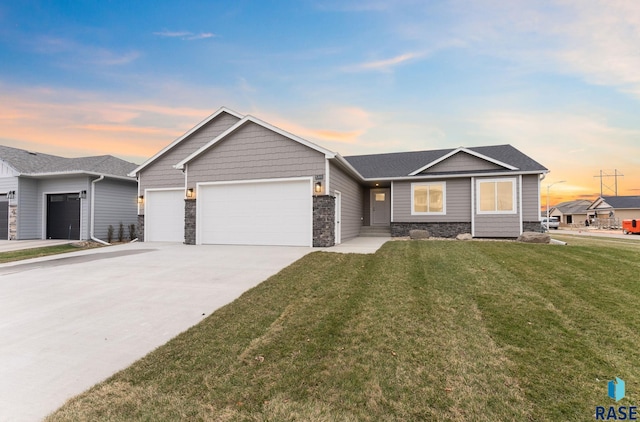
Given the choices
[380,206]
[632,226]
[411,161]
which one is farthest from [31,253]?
[632,226]

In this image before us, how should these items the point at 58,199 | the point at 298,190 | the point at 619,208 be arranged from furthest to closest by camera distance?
the point at 619,208 → the point at 58,199 → the point at 298,190

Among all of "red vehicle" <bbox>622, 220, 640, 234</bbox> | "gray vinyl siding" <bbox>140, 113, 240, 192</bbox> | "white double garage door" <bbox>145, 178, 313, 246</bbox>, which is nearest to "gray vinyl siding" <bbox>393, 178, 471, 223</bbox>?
"white double garage door" <bbox>145, 178, 313, 246</bbox>

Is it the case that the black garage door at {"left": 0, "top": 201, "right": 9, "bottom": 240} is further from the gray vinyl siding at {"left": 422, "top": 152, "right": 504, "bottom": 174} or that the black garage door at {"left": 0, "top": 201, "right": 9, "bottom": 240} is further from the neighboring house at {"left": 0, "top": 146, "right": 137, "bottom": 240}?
the gray vinyl siding at {"left": 422, "top": 152, "right": 504, "bottom": 174}

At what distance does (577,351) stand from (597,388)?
73 centimetres

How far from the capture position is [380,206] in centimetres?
1747

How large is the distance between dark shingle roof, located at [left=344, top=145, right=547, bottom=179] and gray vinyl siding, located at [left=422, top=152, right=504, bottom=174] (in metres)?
1.01

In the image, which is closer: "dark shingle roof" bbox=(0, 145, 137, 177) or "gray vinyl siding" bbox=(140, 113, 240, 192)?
"gray vinyl siding" bbox=(140, 113, 240, 192)

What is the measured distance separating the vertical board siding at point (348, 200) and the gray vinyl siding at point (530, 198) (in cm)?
785

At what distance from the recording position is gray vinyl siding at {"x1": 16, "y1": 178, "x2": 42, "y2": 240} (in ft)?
48.6

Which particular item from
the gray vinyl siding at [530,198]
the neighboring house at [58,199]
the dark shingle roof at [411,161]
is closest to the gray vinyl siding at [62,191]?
the neighboring house at [58,199]

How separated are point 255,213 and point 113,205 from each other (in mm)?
9867

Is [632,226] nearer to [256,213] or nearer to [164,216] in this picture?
[256,213]

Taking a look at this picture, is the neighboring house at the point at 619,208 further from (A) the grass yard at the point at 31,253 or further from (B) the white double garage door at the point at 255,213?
(A) the grass yard at the point at 31,253

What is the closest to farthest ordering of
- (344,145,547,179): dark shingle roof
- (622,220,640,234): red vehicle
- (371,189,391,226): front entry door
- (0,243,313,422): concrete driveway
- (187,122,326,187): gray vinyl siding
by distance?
(0,243,313,422): concrete driveway → (187,122,326,187): gray vinyl siding → (344,145,547,179): dark shingle roof → (371,189,391,226): front entry door → (622,220,640,234): red vehicle
